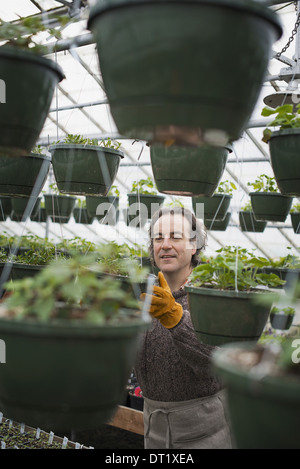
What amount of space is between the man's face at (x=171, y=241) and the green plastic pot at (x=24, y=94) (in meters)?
1.13

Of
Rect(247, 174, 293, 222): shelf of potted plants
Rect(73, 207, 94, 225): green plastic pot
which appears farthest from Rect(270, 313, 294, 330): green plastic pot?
Rect(73, 207, 94, 225): green plastic pot

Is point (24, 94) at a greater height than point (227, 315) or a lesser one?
greater

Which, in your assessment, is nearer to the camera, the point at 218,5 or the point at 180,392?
the point at 218,5

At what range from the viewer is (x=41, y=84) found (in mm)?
1087

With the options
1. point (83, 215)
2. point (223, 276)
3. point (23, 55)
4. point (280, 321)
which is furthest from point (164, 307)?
point (83, 215)

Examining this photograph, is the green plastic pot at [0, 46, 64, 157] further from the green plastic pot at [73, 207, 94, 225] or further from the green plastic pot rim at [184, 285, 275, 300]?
the green plastic pot at [73, 207, 94, 225]

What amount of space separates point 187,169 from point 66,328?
3.65 ft

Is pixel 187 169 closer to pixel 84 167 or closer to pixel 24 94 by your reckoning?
pixel 84 167

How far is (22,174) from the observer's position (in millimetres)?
1868

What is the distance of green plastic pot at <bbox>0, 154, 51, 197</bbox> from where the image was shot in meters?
1.85

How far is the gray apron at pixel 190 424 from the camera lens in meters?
1.97

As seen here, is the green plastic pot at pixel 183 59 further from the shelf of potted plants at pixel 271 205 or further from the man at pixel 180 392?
the shelf of potted plants at pixel 271 205
